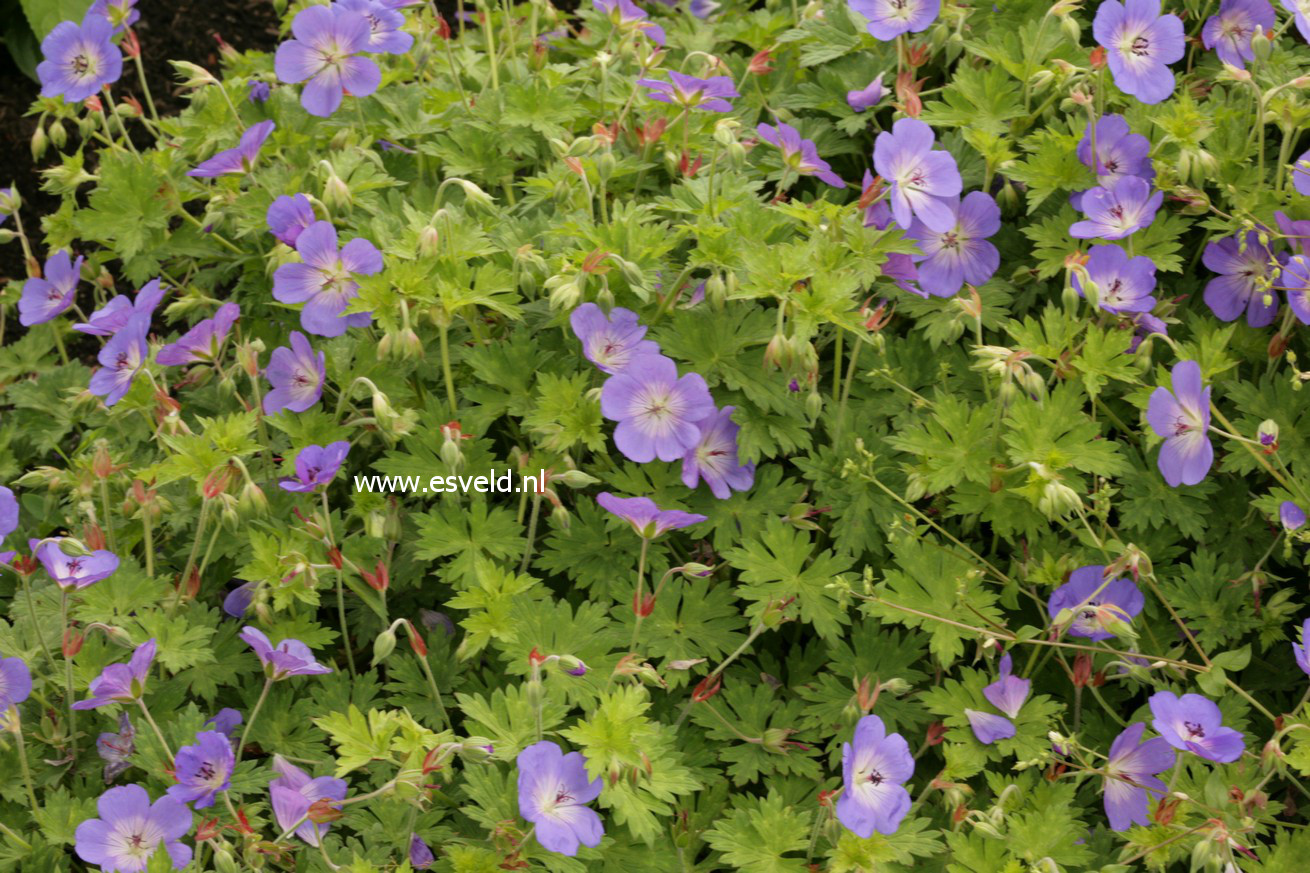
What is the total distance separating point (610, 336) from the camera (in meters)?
1.72

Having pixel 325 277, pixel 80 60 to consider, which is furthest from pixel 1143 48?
pixel 80 60

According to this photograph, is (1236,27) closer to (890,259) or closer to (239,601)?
(890,259)

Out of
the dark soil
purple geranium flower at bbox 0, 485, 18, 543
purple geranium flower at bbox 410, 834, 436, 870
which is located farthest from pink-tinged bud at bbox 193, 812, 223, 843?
the dark soil

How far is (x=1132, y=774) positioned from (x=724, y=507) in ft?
2.06

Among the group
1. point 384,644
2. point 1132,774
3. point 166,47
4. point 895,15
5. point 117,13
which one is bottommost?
point 1132,774

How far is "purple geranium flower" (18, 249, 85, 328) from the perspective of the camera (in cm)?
227

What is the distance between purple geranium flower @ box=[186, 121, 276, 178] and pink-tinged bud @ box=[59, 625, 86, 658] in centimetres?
76

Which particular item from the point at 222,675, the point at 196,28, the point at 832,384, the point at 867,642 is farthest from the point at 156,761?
the point at 196,28

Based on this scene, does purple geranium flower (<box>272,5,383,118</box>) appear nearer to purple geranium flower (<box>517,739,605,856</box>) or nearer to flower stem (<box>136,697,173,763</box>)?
flower stem (<box>136,697,173,763</box>)

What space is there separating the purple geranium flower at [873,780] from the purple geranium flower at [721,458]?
38 centimetres

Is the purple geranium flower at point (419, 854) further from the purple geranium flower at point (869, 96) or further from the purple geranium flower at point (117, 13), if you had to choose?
the purple geranium flower at point (117, 13)

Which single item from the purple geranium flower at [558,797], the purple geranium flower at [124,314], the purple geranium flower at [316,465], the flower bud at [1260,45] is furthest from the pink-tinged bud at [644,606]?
the flower bud at [1260,45]

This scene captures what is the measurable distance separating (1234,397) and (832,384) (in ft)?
1.88

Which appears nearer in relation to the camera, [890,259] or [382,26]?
[890,259]
